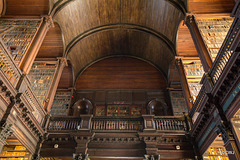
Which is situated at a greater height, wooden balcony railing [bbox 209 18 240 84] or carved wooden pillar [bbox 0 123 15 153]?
wooden balcony railing [bbox 209 18 240 84]

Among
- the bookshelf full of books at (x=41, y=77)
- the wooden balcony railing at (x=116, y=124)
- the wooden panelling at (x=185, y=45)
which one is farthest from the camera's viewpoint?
the wooden panelling at (x=185, y=45)

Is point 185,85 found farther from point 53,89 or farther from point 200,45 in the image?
point 53,89

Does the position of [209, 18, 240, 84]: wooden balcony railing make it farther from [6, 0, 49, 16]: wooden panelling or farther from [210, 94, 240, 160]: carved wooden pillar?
[6, 0, 49, 16]: wooden panelling

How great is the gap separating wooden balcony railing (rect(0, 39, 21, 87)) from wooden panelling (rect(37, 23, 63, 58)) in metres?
4.39

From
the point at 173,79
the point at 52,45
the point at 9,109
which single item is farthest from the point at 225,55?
the point at 52,45

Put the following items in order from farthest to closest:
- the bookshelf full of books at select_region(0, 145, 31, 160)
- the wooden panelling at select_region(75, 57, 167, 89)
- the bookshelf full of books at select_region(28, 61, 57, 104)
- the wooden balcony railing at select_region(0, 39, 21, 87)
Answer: the wooden panelling at select_region(75, 57, 167, 89), the bookshelf full of books at select_region(28, 61, 57, 104), the bookshelf full of books at select_region(0, 145, 31, 160), the wooden balcony railing at select_region(0, 39, 21, 87)

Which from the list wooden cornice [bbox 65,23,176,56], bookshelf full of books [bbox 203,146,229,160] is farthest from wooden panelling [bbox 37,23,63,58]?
bookshelf full of books [bbox 203,146,229,160]

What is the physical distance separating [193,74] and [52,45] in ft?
24.6

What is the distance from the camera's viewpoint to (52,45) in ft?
33.2

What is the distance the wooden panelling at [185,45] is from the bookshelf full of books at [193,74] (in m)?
0.55

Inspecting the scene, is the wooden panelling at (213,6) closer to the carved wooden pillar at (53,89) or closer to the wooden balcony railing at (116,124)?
the wooden balcony railing at (116,124)

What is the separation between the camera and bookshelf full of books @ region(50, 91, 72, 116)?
10.8m

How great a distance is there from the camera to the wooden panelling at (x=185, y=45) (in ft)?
31.8

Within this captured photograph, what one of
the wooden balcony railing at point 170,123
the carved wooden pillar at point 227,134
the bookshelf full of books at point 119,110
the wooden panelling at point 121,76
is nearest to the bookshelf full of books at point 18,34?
the wooden panelling at point 121,76
